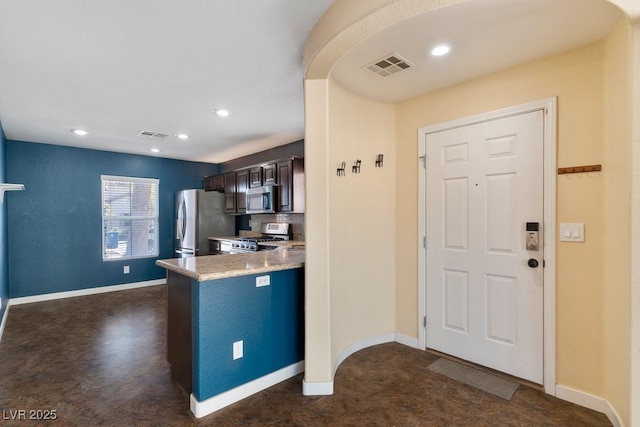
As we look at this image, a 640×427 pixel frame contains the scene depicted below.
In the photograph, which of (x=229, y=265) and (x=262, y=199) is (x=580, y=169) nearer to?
(x=229, y=265)

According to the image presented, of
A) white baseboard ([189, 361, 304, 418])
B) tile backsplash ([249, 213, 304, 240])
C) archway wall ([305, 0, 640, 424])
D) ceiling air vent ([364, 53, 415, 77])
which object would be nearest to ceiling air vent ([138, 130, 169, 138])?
tile backsplash ([249, 213, 304, 240])

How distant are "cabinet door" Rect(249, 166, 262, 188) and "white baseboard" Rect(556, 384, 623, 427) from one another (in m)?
4.15

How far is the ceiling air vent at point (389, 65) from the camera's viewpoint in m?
2.19

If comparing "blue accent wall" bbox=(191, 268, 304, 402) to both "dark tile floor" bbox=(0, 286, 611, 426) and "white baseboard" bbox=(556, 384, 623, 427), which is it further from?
"white baseboard" bbox=(556, 384, 623, 427)

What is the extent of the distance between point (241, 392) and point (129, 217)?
4.75m

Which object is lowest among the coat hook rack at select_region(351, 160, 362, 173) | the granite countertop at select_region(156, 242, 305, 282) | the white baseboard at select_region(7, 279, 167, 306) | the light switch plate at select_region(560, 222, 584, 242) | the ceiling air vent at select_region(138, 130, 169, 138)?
the white baseboard at select_region(7, 279, 167, 306)

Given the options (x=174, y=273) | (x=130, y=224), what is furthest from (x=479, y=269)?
(x=130, y=224)

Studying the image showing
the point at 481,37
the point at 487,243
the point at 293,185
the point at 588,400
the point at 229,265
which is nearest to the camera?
the point at 481,37

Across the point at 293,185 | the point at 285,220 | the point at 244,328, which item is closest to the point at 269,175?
the point at 293,185

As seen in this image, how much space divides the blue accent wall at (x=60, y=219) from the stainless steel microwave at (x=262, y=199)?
2334mm

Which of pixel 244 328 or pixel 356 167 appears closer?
pixel 244 328

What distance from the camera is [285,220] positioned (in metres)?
5.08

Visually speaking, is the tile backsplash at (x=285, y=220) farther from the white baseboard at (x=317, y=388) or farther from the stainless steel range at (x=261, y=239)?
the white baseboard at (x=317, y=388)

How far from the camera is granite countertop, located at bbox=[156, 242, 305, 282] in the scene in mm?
2000
